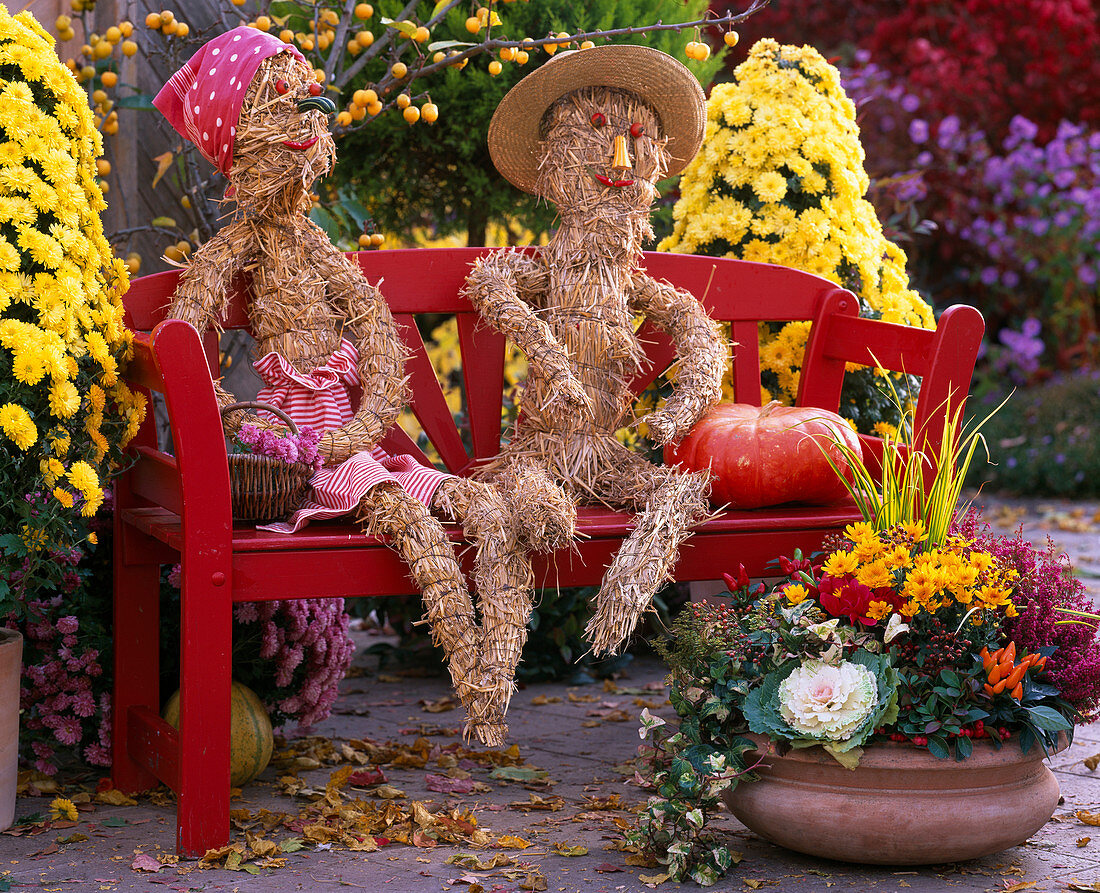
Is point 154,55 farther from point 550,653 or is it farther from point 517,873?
point 517,873

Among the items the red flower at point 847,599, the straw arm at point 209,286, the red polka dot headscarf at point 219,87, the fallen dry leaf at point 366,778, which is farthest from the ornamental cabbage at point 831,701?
the red polka dot headscarf at point 219,87

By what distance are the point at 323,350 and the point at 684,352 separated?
0.96 m

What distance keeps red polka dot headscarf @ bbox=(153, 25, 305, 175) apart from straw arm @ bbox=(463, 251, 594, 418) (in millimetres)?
708

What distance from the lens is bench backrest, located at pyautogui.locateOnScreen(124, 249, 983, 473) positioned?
10.4ft

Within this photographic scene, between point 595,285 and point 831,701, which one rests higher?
point 595,285

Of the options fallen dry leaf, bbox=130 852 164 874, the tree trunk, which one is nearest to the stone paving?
fallen dry leaf, bbox=130 852 164 874

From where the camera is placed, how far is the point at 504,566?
2760 millimetres

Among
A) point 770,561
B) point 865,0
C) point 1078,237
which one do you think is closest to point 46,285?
point 770,561

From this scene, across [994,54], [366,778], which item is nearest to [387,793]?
[366,778]

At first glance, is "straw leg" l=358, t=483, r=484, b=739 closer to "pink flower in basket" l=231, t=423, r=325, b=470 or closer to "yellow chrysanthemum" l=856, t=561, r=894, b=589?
"pink flower in basket" l=231, t=423, r=325, b=470

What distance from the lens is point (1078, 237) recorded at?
8922 millimetres

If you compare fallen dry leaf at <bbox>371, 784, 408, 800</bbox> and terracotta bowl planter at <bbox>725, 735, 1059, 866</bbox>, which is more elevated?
terracotta bowl planter at <bbox>725, 735, 1059, 866</bbox>

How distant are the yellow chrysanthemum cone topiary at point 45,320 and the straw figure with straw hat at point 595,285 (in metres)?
0.99

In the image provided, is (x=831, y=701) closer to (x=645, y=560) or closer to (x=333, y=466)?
(x=645, y=560)
